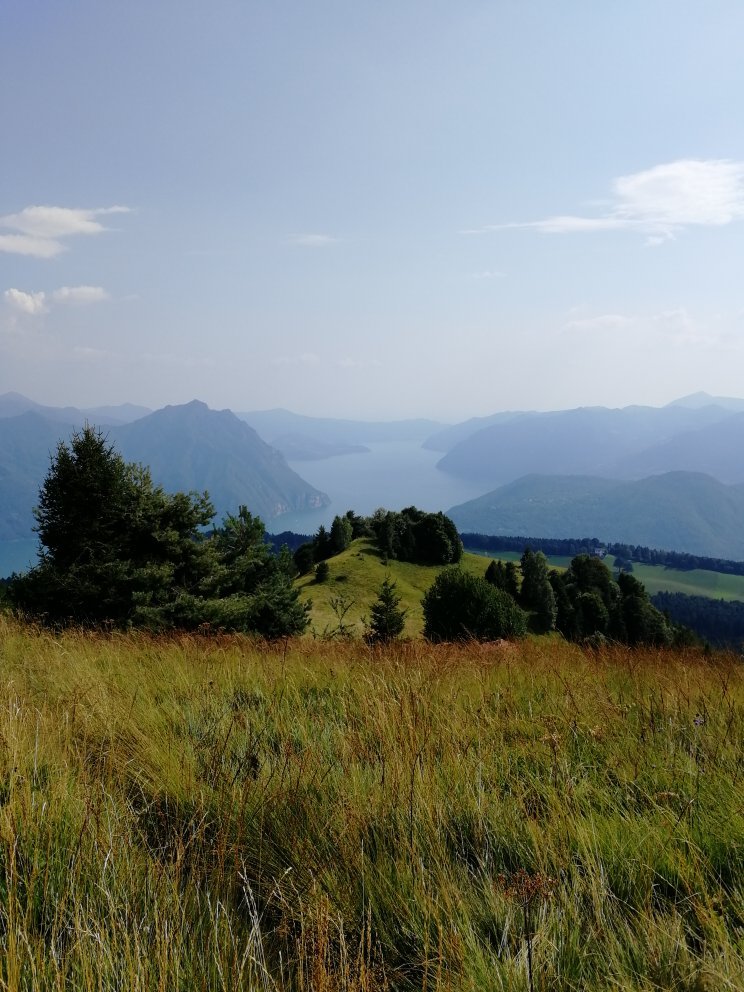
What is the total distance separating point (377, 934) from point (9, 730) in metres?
2.42

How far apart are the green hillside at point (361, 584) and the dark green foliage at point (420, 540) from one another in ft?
5.52

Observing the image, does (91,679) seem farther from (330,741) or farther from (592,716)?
(592,716)

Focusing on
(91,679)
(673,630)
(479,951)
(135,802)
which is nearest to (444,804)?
(479,951)

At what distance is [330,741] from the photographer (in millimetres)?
3754

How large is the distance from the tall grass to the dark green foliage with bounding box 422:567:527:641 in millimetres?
37155

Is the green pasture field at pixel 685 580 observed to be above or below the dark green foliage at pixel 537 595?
below

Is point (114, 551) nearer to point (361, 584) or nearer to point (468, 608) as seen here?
point (468, 608)

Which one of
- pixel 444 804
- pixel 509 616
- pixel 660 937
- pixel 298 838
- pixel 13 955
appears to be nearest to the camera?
pixel 13 955

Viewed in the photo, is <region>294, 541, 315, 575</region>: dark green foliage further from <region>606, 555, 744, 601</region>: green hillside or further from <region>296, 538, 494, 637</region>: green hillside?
<region>606, 555, 744, 601</region>: green hillside

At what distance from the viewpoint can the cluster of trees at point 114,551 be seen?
54.2ft

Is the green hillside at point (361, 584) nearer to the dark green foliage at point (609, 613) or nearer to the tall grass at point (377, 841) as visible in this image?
the dark green foliage at point (609, 613)

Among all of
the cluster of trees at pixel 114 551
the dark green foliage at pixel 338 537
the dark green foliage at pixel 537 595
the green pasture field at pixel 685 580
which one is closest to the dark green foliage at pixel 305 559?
the dark green foliage at pixel 338 537

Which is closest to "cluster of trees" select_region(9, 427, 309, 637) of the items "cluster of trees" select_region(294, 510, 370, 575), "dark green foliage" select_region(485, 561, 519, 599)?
"dark green foliage" select_region(485, 561, 519, 599)

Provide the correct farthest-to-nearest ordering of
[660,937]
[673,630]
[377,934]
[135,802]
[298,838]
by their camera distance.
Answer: [673,630]
[135,802]
[298,838]
[377,934]
[660,937]
